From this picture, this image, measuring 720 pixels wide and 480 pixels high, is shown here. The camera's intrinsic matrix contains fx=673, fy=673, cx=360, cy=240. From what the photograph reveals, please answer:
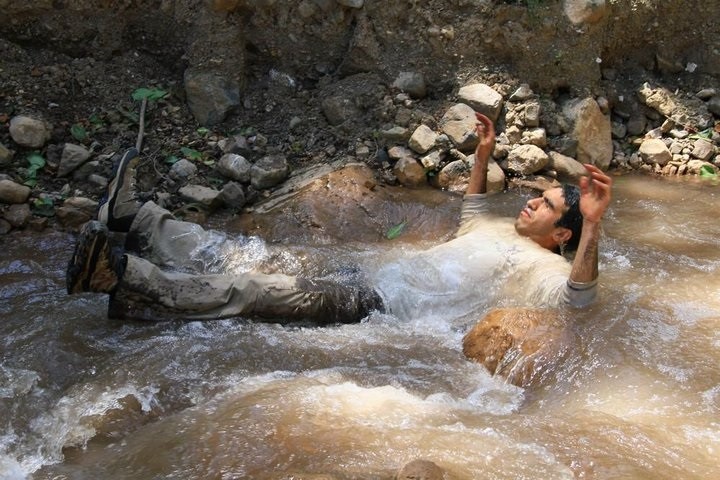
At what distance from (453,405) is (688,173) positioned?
4.45 metres

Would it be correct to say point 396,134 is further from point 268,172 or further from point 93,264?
point 93,264

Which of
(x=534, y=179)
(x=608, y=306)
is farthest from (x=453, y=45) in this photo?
(x=608, y=306)

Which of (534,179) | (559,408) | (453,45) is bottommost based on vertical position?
(559,408)

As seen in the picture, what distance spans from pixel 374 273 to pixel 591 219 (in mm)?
1487

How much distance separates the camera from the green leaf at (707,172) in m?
6.26

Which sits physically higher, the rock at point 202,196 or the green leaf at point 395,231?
the rock at point 202,196

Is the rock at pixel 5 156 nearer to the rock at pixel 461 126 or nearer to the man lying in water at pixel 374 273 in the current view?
the man lying in water at pixel 374 273

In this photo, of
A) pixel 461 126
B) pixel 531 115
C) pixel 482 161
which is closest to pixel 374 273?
pixel 482 161

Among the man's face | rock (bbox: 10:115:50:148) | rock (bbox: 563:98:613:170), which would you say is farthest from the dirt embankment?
the man's face

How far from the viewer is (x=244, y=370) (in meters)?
3.43

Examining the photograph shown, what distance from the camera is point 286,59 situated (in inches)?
253

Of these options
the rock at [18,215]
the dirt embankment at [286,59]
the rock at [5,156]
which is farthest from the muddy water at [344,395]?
the dirt embankment at [286,59]

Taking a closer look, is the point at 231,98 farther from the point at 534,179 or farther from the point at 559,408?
the point at 559,408

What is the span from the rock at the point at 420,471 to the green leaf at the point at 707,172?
5.09 meters
